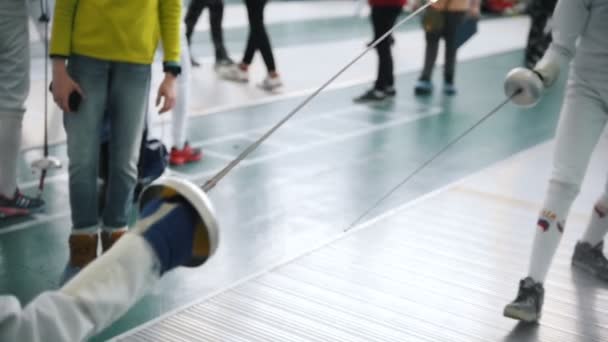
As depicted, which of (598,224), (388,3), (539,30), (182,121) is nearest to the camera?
(598,224)

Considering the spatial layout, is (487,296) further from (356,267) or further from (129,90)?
(129,90)

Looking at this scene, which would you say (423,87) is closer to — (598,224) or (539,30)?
(539,30)

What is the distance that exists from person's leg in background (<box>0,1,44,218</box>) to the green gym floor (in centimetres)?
10

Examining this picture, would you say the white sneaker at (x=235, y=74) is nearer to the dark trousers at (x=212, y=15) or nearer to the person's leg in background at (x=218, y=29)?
the person's leg in background at (x=218, y=29)

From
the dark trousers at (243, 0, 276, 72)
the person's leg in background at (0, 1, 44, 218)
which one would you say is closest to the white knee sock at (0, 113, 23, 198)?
the person's leg in background at (0, 1, 44, 218)

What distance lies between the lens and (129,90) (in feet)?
7.41

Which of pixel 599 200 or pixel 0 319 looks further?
pixel 599 200

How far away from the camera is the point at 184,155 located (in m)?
3.80

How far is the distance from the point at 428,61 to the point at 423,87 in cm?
21

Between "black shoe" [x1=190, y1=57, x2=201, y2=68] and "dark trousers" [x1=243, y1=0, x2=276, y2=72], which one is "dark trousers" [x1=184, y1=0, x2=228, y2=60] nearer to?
"black shoe" [x1=190, y1=57, x2=201, y2=68]

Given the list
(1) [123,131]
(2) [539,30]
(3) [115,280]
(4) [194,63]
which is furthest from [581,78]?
(2) [539,30]

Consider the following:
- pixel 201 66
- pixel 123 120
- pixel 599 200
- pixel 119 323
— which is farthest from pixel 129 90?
pixel 201 66

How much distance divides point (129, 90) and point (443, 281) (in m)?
1.29

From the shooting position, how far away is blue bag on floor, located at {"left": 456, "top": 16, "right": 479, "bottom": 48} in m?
5.11
